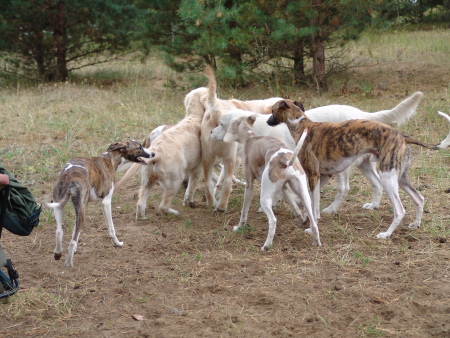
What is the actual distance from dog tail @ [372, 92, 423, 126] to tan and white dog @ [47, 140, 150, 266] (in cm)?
299

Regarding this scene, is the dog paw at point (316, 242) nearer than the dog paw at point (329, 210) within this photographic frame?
Yes

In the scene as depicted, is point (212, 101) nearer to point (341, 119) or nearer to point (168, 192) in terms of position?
point (168, 192)

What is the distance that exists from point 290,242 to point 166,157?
179cm

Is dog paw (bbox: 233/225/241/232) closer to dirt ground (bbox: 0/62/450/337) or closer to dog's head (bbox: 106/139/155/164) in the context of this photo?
dirt ground (bbox: 0/62/450/337)

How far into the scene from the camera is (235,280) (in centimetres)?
521

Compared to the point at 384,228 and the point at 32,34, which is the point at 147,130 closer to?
the point at 384,228

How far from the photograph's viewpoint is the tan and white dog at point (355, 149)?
20.1 feet

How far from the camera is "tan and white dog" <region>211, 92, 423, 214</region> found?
7176 mm

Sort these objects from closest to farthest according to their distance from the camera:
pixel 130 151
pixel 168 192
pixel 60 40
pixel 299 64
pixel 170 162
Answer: pixel 130 151 < pixel 170 162 < pixel 168 192 < pixel 299 64 < pixel 60 40

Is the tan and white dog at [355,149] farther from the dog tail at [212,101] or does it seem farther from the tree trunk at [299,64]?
the tree trunk at [299,64]

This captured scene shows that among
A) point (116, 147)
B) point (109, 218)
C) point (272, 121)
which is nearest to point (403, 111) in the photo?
point (272, 121)

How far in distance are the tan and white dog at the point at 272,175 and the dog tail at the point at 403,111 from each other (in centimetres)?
174

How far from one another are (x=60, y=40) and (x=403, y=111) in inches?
430

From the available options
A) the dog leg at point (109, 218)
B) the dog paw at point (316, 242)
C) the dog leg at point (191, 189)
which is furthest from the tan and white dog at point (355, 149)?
the dog leg at point (109, 218)
